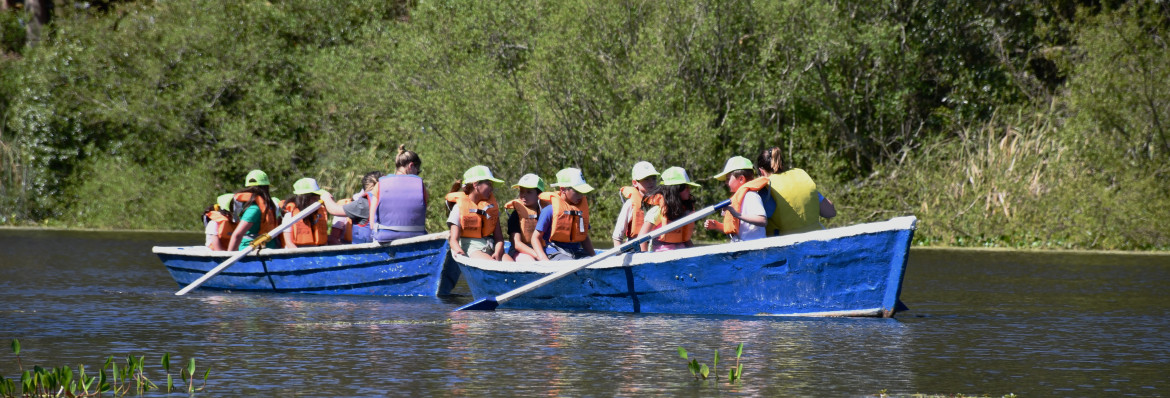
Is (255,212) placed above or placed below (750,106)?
below

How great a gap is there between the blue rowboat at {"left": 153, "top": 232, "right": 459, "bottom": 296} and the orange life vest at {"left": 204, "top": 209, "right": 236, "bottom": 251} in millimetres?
→ 236

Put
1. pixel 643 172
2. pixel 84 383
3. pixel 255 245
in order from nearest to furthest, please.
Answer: pixel 84 383
pixel 643 172
pixel 255 245

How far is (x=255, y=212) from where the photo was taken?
15297mm

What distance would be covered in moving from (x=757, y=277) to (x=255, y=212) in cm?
595

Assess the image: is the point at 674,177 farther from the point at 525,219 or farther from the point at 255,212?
the point at 255,212

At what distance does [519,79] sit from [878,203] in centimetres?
696

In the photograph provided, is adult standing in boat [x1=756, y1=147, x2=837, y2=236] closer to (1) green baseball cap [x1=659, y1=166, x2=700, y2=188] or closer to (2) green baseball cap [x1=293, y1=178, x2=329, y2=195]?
(1) green baseball cap [x1=659, y1=166, x2=700, y2=188]

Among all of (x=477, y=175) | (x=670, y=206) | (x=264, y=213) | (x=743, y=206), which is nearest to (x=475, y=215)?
(x=477, y=175)

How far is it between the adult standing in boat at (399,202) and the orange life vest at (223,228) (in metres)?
2.12

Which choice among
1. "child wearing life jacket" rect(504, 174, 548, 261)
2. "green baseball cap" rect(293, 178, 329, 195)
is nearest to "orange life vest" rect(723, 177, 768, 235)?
"child wearing life jacket" rect(504, 174, 548, 261)

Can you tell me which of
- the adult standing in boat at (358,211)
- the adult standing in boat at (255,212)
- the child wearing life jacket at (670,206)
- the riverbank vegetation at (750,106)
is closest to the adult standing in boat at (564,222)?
the child wearing life jacket at (670,206)

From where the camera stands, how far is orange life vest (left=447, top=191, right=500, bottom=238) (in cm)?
1340

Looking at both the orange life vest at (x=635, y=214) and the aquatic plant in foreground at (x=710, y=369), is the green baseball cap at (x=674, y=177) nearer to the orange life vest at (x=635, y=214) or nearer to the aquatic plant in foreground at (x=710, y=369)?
the orange life vest at (x=635, y=214)

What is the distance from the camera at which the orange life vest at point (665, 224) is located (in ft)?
39.5
